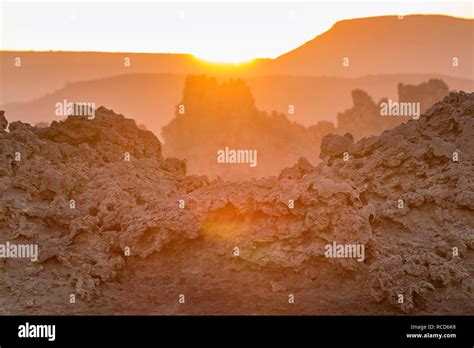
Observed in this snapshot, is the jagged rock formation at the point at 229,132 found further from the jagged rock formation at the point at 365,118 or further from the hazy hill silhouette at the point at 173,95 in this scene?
the hazy hill silhouette at the point at 173,95

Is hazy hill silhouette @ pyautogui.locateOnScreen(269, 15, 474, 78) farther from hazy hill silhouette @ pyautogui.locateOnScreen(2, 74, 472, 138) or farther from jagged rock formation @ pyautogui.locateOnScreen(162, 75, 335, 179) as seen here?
jagged rock formation @ pyautogui.locateOnScreen(162, 75, 335, 179)

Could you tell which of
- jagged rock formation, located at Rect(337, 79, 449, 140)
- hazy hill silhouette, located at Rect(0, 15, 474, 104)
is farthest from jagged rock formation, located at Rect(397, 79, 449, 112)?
hazy hill silhouette, located at Rect(0, 15, 474, 104)

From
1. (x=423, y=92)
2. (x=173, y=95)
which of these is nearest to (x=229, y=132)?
(x=423, y=92)

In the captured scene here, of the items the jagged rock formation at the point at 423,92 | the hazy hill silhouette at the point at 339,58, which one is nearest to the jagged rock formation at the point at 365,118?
the jagged rock formation at the point at 423,92

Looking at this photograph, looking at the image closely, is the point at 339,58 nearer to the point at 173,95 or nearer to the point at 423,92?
the point at 173,95

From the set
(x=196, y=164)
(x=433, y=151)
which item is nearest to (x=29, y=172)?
(x=433, y=151)

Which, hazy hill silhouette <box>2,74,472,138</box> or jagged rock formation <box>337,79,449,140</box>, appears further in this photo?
hazy hill silhouette <box>2,74,472,138</box>
